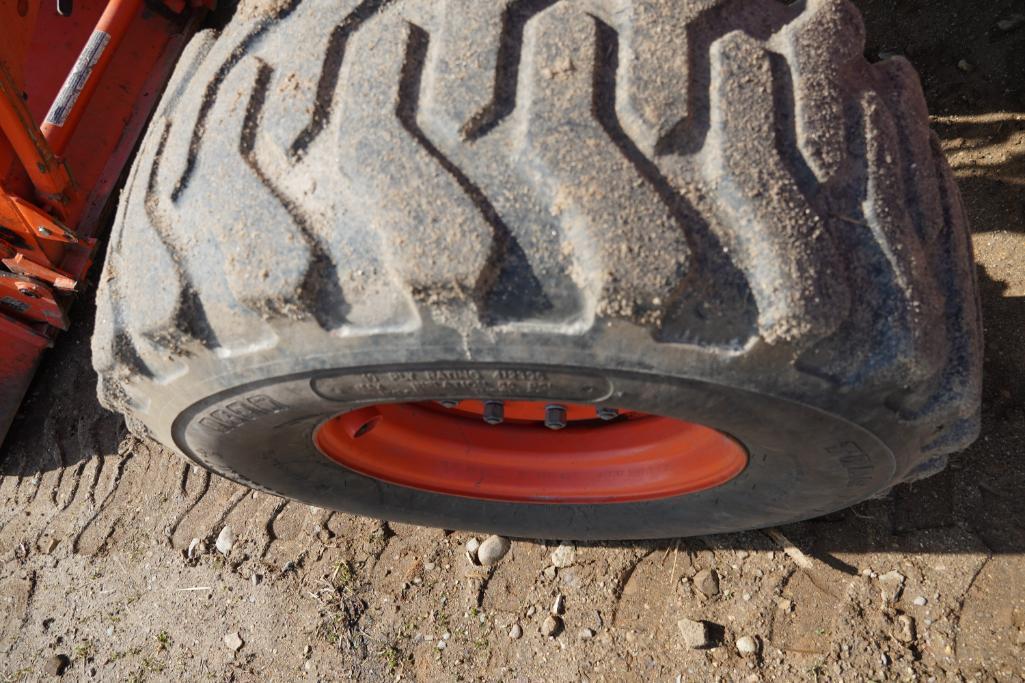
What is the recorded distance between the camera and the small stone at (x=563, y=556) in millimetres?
2152

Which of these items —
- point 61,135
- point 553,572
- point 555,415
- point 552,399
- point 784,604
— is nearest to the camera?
point 552,399

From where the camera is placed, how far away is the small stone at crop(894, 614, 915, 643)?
1849 millimetres

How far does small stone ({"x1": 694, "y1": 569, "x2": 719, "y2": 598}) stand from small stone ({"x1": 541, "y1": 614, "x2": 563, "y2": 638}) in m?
0.35

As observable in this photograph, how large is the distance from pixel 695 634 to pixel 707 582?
136 millimetres

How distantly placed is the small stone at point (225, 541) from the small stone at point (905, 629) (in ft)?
5.80

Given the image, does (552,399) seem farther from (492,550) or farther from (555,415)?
(492,550)

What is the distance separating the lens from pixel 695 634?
1.96 meters

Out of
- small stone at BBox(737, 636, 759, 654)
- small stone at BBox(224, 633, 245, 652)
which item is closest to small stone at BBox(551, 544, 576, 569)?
small stone at BBox(737, 636, 759, 654)

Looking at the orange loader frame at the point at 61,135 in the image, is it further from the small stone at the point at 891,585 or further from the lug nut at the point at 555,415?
the small stone at the point at 891,585

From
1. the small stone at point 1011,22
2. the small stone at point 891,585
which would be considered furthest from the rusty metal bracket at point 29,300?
the small stone at point 1011,22

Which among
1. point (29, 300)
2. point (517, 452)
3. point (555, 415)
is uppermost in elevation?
point (29, 300)

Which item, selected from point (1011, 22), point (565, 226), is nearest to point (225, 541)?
point (565, 226)

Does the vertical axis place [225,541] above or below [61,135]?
below

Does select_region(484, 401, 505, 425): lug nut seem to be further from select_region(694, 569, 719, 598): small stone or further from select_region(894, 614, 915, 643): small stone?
select_region(894, 614, 915, 643): small stone
